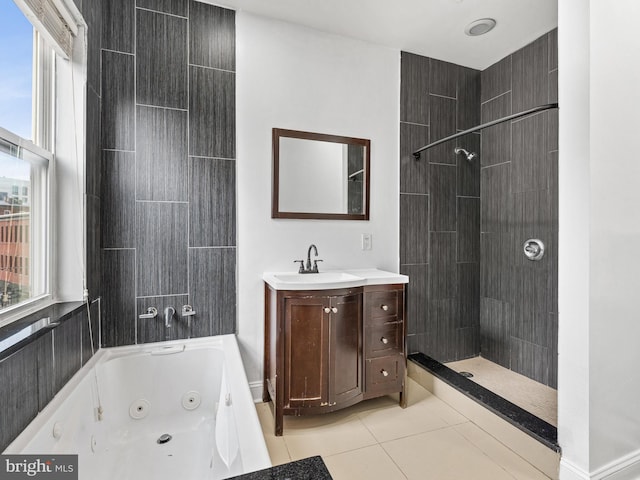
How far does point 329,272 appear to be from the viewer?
7.90 feet

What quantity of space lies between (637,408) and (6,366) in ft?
8.75

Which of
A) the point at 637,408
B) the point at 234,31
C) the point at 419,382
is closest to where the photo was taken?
the point at 637,408

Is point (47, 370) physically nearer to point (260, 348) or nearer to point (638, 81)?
point (260, 348)

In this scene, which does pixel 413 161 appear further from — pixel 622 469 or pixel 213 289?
pixel 622 469

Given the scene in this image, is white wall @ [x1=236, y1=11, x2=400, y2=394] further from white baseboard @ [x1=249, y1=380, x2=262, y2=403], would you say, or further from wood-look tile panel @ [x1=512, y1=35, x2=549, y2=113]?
wood-look tile panel @ [x1=512, y1=35, x2=549, y2=113]

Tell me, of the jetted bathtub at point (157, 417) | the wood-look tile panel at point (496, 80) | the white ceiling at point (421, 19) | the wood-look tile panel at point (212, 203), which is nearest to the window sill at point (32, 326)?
the jetted bathtub at point (157, 417)

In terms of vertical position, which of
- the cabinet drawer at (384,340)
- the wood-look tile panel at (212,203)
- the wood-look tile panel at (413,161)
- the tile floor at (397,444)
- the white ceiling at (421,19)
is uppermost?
the white ceiling at (421,19)

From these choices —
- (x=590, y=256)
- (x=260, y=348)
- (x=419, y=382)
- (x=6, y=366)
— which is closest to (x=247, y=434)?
(x=6, y=366)

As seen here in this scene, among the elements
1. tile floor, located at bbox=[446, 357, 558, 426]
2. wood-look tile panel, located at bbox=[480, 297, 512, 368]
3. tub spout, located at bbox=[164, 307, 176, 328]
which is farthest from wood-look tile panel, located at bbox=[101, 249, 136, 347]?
wood-look tile panel, located at bbox=[480, 297, 512, 368]

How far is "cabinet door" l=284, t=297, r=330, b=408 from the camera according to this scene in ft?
6.23

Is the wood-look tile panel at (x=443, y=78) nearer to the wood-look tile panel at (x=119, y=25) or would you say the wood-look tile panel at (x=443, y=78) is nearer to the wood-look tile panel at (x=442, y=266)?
the wood-look tile panel at (x=442, y=266)

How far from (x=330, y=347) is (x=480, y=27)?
2530mm

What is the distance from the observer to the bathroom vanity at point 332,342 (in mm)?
1897

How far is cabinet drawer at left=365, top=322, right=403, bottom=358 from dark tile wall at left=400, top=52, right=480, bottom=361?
561 mm
